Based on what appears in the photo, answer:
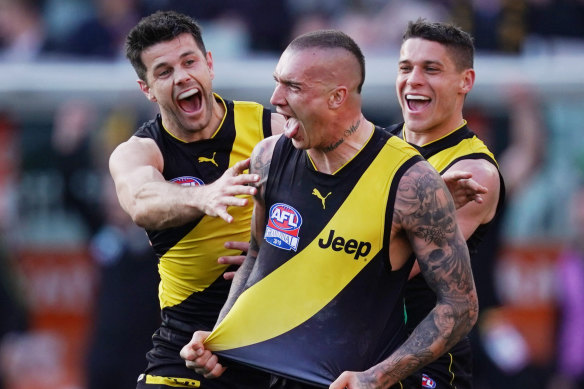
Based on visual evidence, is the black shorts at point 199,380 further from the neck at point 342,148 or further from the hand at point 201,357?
the neck at point 342,148

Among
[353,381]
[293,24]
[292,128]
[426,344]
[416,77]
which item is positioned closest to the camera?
[353,381]

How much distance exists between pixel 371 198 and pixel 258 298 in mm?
752

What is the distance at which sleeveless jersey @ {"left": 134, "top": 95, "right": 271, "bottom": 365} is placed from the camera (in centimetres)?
659

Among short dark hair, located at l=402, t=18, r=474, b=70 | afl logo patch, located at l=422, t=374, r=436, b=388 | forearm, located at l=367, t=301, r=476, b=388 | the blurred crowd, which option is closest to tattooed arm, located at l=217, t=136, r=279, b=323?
forearm, located at l=367, t=301, r=476, b=388

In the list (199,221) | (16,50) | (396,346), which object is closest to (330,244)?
(396,346)

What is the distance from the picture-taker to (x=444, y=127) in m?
6.68

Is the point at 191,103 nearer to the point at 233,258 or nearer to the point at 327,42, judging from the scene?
the point at 233,258

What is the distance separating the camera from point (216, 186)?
548 centimetres

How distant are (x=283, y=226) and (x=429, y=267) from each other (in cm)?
74

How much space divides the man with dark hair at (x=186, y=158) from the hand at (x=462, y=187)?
47.3 inches

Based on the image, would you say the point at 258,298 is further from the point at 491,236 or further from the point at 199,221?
the point at 491,236

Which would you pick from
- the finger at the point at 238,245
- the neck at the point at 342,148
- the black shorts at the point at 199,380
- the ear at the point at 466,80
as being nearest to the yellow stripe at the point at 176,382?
the black shorts at the point at 199,380

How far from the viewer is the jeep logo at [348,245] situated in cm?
529

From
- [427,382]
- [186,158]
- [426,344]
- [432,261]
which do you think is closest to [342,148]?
[432,261]
